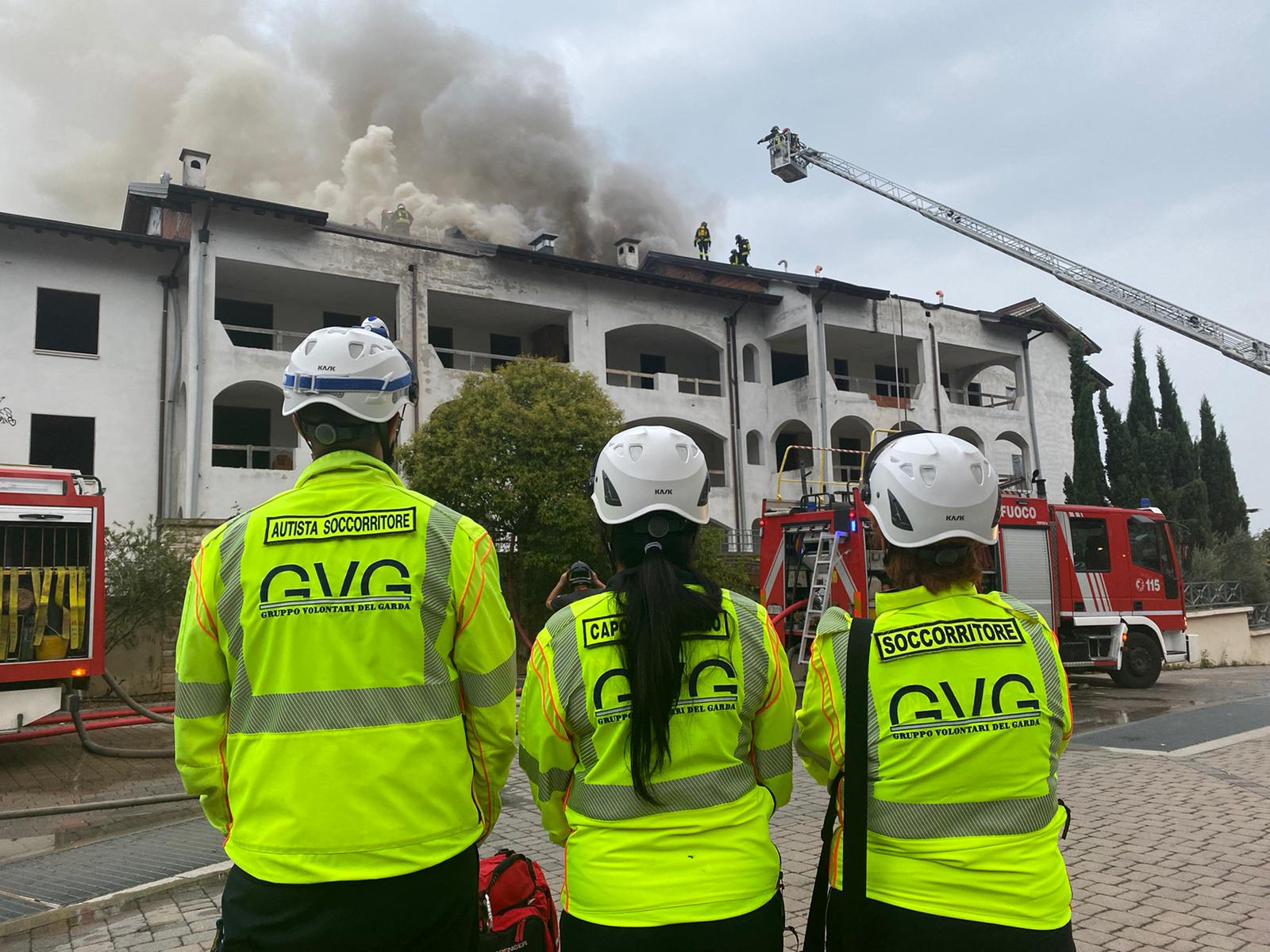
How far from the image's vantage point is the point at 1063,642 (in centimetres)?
1403

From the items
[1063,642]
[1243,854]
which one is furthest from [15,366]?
[1243,854]

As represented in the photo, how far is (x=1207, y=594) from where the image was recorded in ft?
78.2

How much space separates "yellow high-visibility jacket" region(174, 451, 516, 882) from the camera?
201 cm

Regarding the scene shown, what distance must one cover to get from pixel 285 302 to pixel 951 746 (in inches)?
912

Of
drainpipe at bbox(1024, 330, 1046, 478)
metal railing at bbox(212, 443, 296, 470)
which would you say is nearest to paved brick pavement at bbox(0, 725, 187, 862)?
metal railing at bbox(212, 443, 296, 470)

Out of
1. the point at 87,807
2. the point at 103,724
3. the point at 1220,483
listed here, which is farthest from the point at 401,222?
the point at 1220,483

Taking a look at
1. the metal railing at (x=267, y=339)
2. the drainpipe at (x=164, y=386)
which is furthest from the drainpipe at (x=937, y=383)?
the drainpipe at (x=164, y=386)

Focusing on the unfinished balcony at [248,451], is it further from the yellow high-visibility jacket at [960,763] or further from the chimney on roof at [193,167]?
the yellow high-visibility jacket at [960,763]

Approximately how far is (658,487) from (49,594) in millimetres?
9491

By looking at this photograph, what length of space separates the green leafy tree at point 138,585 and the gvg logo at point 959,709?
14.0m

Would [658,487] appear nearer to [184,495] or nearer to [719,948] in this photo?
[719,948]

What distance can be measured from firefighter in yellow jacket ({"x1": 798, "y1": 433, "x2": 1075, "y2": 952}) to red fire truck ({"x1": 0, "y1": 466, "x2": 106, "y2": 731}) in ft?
31.4

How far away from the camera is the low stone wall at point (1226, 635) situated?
22250 millimetres

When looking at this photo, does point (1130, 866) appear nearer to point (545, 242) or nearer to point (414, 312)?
point (414, 312)
